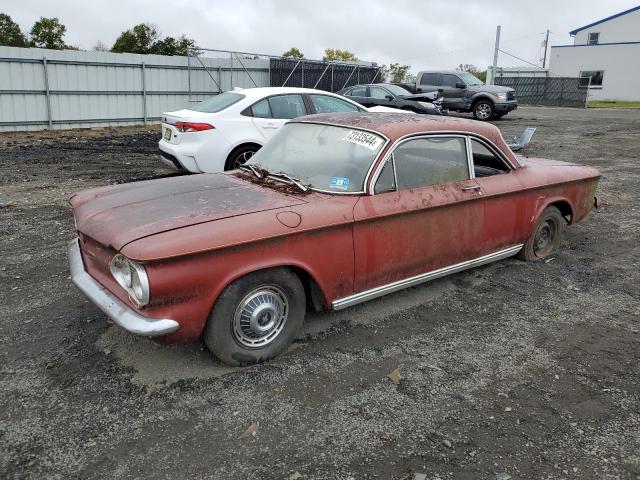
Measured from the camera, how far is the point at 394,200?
13.1 ft

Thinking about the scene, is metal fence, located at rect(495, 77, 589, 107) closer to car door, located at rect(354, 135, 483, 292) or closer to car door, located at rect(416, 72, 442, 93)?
car door, located at rect(416, 72, 442, 93)

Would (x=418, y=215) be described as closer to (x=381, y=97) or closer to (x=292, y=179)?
(x=292, y=179)

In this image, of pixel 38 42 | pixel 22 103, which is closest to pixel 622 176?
pixel 22 103

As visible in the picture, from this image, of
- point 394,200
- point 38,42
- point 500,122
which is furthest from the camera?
point 38,42

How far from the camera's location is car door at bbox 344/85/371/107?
16594 mm

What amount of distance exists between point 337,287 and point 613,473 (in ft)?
6.24

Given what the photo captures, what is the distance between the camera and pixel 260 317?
11.4 feet

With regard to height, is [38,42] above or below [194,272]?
above

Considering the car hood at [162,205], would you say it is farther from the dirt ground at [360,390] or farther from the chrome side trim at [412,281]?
the dirt ground at [360,390]

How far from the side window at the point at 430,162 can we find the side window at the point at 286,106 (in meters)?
4.37

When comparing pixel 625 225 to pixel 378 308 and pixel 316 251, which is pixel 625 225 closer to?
pixel 378 308

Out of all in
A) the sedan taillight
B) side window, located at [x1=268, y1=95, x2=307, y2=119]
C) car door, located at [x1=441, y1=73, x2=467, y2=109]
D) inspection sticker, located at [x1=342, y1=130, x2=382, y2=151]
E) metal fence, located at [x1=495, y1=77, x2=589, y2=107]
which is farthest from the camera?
metal fence, located at [x1=495, y1=77, x2=589, y2=107]

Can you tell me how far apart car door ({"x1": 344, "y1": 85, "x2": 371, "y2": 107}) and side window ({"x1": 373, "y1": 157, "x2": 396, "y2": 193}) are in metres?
13.1

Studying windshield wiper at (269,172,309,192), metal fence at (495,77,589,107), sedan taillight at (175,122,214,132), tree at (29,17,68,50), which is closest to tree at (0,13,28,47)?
tree at (29,17,68,50)
